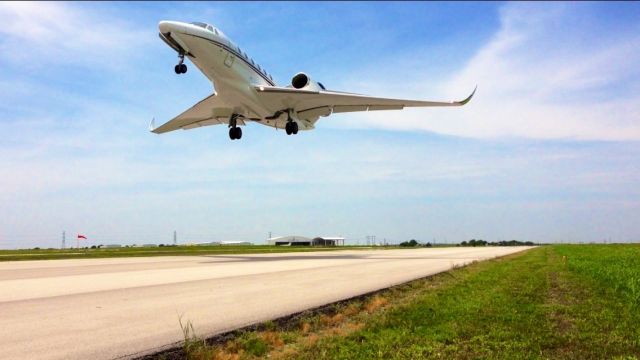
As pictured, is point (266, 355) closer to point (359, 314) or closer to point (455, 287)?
point (359, 314)

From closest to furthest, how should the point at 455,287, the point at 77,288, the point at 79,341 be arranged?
the point at 79,341
the point at 77,288
the point at 455,287

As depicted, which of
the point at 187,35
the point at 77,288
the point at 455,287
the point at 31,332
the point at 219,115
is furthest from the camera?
the point at 219,115

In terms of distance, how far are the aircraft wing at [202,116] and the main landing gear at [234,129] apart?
0.73 m

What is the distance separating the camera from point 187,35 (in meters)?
28.5

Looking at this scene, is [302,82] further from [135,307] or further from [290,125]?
[135,307]

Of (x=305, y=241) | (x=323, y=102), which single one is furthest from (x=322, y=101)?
(x=305, y=241)

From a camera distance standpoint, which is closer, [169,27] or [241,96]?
[169,27]

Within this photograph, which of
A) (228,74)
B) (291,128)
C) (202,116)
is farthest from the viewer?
(202,116)

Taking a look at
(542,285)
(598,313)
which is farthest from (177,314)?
(542,285)

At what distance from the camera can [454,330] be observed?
29.2 feet

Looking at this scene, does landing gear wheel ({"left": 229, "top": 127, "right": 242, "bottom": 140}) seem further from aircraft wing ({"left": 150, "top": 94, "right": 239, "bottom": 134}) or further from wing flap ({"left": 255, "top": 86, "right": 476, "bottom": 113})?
wing flap ({"left": 255, "top": 86, "right": 476, "bottom": 113})

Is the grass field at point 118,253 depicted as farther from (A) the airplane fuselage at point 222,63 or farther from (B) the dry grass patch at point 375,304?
(B) the dry grass patch at point 375,304

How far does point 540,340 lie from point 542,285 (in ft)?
28.8

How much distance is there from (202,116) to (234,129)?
4149mm
